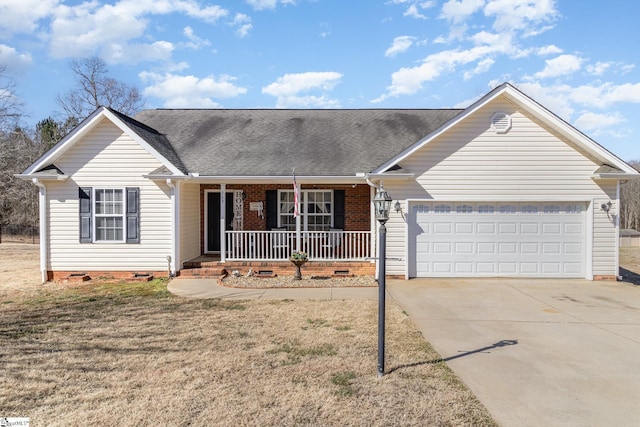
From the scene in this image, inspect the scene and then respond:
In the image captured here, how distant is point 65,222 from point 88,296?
3275mm

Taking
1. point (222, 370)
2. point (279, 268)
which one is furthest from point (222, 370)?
point (279, 268)

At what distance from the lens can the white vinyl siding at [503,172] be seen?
35.4ft

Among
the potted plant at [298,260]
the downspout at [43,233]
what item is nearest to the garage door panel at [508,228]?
the potted plant at [298,260]

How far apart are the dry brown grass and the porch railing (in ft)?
13.9

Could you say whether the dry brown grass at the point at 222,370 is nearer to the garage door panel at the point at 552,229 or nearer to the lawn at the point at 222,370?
the lawn at the point at 222,370

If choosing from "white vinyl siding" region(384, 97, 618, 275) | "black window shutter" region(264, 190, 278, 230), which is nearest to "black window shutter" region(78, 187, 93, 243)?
"black window shutter" region(264, 190, 278, 230)

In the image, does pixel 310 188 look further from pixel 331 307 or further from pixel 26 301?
pixel 26 301

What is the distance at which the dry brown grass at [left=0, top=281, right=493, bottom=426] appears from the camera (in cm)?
383

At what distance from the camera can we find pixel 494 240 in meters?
11.1

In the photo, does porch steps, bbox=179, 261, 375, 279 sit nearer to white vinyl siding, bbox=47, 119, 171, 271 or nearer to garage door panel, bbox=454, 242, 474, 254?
white vinyl siding, bbox=47, 119, 171, 271

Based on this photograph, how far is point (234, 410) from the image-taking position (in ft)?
12.7

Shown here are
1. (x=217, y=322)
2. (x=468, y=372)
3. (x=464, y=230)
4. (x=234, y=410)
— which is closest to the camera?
(x=234, y=410)

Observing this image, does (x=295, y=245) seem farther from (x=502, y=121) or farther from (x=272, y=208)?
(x=502, y=121)

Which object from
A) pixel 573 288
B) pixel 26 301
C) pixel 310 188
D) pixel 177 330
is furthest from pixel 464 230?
pixel 26 301
